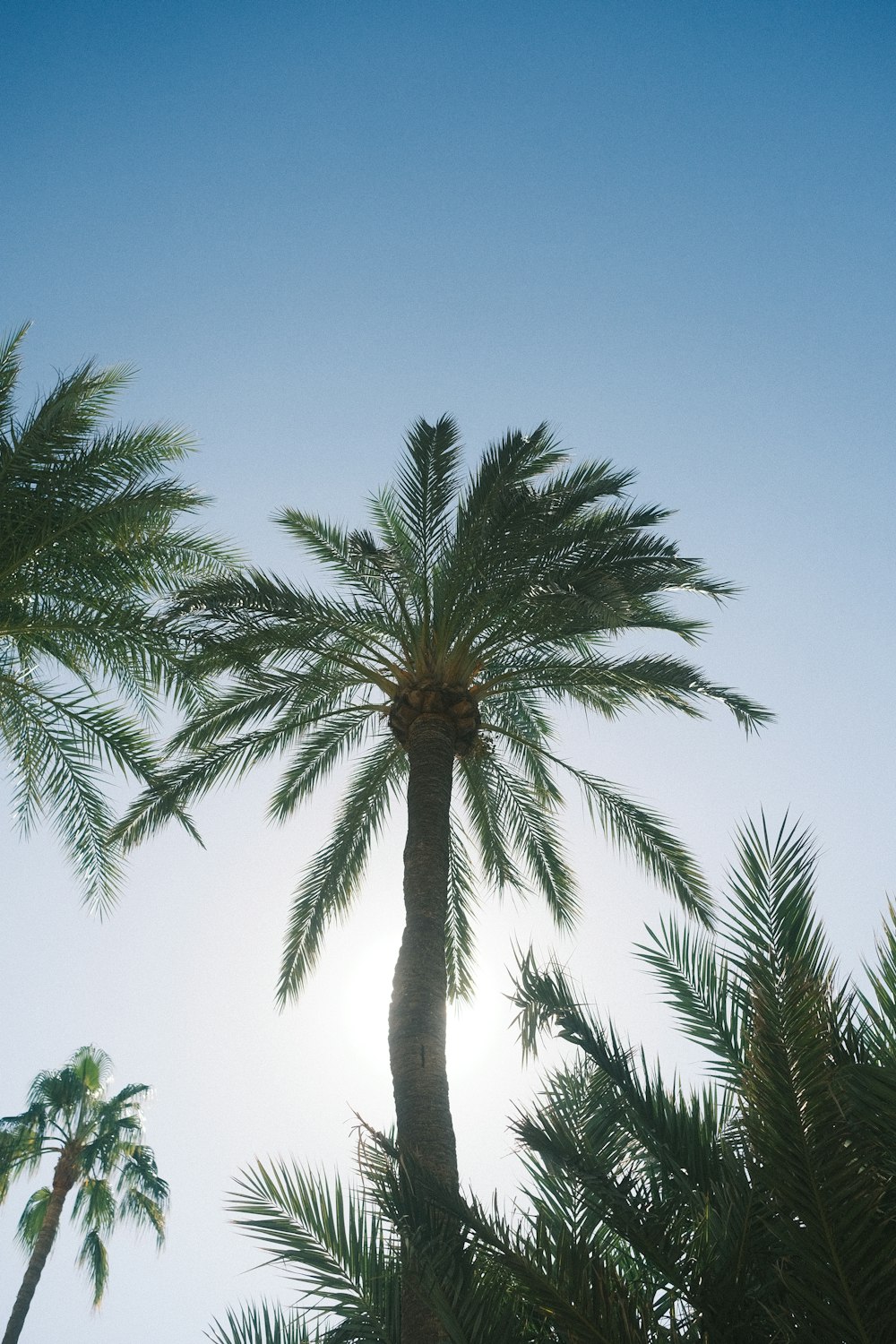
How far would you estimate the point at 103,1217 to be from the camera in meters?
19.5

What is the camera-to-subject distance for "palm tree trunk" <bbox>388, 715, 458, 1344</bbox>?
6.35 m

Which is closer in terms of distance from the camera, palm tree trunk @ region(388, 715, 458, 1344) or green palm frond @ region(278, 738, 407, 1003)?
palm tree trunk @ region(388, 715, 458, 1344)

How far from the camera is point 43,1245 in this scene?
18.3m

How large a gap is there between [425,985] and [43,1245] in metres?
15.7

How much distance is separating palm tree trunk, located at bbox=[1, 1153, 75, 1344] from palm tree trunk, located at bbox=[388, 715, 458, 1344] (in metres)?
14.6

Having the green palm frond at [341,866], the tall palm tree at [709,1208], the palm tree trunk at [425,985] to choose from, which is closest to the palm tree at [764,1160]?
the tall palm tree at [709,1208]

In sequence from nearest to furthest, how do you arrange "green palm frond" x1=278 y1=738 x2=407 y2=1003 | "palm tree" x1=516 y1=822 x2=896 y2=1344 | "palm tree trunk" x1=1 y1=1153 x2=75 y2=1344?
"palm tree" x1=516 y1=822 x2=896 y2=1344 → "green palm frond" x1=278 y1=738 x2=407 y2=1003 → "palm tree trunk" x1=1 y1=1153 x2=75 y2=1344

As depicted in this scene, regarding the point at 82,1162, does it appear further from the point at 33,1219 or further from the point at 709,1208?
the point at 709,1208

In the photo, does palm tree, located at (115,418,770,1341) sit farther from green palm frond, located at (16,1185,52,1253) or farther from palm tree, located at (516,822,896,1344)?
green palm frond, located at (16,1185,52,1253)

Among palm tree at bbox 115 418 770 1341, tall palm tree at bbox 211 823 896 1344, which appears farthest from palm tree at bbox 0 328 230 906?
tall palm tree at bbox 211 823 896 1344

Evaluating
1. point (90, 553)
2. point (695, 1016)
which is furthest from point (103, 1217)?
point (695, 1016)

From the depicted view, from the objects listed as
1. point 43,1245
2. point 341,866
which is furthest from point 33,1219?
point 341,866

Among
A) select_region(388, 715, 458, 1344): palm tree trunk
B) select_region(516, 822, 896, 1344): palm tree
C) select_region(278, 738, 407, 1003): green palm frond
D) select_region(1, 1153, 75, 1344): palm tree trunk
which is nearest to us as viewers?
select_region(516, 822, 896, 1344): palm tree

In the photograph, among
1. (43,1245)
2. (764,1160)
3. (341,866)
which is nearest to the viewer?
(764,1160)
